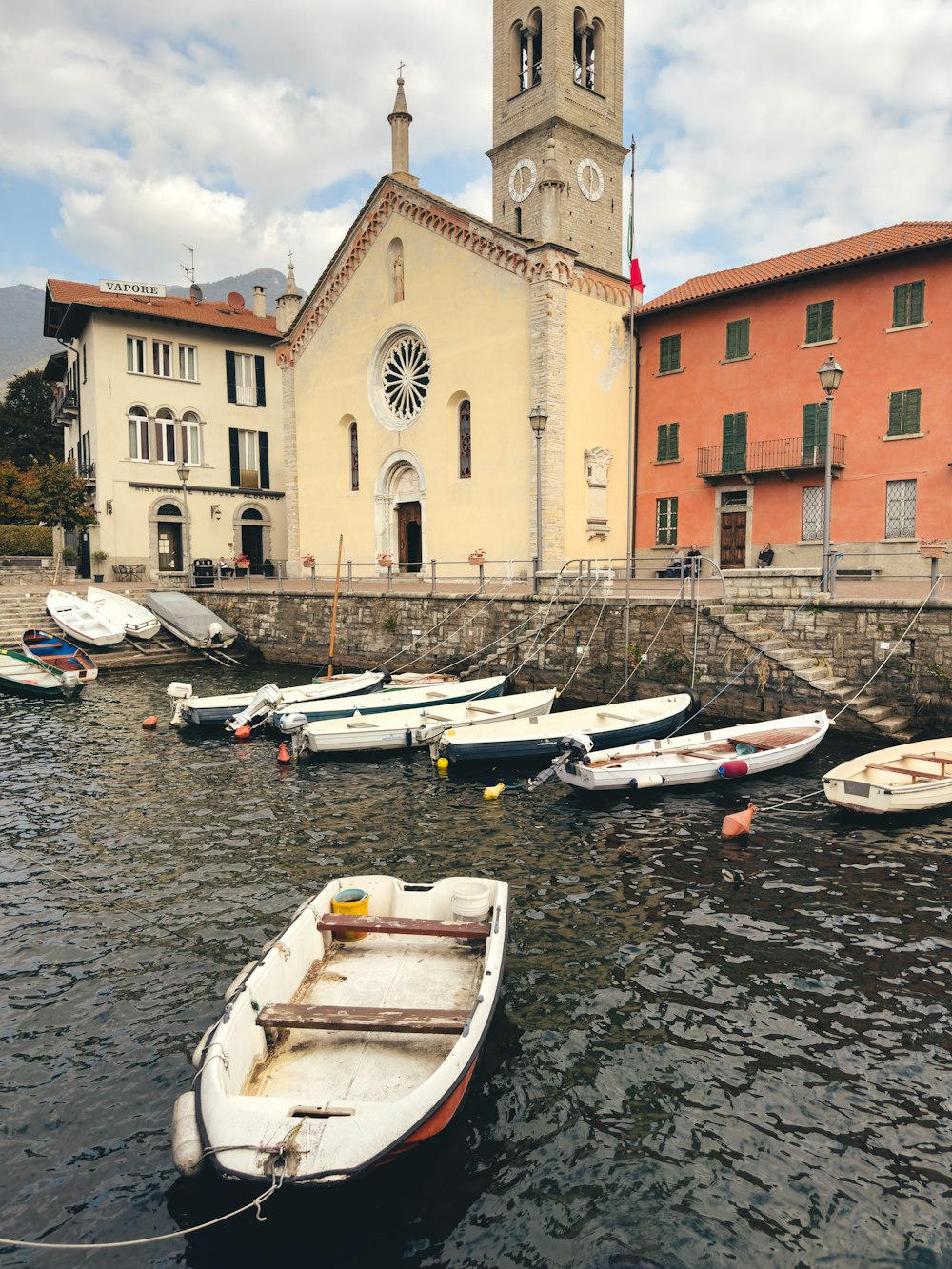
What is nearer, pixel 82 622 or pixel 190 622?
pixel 82 622

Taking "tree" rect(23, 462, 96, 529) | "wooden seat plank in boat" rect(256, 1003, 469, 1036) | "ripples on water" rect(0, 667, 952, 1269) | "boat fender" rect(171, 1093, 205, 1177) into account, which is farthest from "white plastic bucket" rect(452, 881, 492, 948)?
"tree" rect(23, 462, 96, 529)

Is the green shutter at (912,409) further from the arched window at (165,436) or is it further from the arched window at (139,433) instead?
the arched window at (139,433)

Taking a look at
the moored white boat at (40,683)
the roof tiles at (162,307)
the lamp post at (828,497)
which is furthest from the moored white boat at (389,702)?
the roof tiles at (162,307)

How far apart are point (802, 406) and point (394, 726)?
17412mm

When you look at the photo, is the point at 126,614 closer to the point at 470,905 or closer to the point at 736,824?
the point at 736,824

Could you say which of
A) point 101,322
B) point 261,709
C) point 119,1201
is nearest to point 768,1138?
point 119,1201

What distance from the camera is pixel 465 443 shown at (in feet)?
94.4

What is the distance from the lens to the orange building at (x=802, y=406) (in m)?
22.4

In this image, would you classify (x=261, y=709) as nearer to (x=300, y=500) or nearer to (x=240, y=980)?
(x=240, y=980)

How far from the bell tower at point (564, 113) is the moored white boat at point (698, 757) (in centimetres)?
2684

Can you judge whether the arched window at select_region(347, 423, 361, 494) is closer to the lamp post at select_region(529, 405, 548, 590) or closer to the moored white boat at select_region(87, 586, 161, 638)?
the moored white boat at select_region(87, 586, 161, 638)

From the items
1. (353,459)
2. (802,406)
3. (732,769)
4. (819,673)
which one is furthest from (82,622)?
(802,406)

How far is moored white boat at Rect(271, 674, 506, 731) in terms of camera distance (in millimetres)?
16984

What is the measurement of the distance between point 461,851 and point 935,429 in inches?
771
